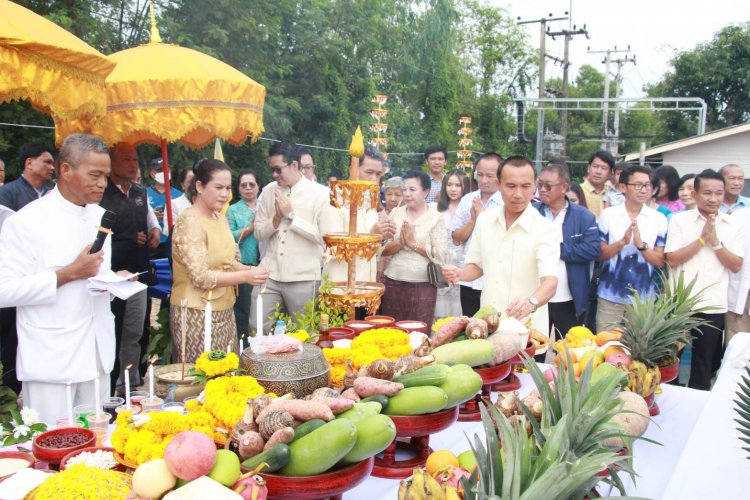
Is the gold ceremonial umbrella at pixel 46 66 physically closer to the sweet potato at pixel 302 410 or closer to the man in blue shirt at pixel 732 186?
the sweet potato at pixel 302 410

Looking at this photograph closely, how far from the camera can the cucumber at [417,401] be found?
185 cm

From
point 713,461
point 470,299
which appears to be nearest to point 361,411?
point 713,461

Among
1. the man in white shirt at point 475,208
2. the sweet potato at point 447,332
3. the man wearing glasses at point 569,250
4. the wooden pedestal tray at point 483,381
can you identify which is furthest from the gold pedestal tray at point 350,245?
the man wearing glasses at point 569,250

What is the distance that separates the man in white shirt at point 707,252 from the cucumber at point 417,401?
3.69 meters

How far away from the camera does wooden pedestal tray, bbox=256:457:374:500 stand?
1.49 meters

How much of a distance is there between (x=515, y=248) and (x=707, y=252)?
87.1 inches

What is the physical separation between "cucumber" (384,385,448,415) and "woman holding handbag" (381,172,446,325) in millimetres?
3012

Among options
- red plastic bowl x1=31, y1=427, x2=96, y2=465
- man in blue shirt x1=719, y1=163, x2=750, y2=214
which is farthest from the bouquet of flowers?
man in blue shirt x1=719, y1=163, x2=750, y2=214

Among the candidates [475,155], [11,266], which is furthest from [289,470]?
[475,155]

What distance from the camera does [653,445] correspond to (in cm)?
237

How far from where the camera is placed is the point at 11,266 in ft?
9.22

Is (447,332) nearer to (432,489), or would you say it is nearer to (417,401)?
(417,401)

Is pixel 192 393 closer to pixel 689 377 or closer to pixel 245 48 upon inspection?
pixel 689 377

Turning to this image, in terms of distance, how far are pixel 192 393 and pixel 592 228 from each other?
3666mm
